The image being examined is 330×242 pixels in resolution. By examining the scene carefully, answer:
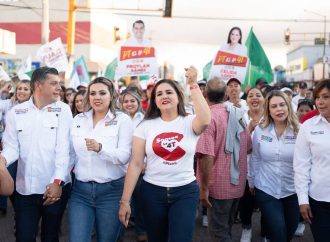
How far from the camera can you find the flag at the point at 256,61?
32.8ft

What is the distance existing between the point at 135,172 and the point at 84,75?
998cm

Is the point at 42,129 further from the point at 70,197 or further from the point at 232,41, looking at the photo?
the point at 232,41

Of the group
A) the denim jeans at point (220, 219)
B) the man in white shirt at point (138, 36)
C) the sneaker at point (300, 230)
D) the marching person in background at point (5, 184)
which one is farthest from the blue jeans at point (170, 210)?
the man in white shirt at point (138, 36)

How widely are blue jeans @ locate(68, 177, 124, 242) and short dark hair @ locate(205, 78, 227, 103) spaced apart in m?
1.48

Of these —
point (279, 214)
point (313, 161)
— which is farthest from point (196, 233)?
point (313, 161)

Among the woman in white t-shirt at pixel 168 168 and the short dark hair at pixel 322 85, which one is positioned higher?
the short dark hair at pixel 322 85

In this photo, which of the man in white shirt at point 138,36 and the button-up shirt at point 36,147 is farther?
the man in white shirt at point 138,36

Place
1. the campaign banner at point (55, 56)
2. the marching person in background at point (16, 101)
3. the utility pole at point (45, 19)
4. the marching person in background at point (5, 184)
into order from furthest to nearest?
the utility pole at point (45, 19), the campaign banner at point (55, 56), the marching person in background at point (16, 101), the marching person in background at point (5, 184)

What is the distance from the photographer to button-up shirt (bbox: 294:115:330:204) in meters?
3.72

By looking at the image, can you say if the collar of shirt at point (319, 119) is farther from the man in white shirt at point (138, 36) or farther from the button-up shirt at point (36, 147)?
the man in white shirt at point (138, 36)

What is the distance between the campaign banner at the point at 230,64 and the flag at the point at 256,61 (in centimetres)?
140

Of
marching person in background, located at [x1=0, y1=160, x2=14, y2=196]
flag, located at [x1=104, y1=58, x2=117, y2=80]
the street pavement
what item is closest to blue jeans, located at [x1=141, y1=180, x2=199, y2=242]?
marching person in background, located at [x1=0, y1=160, x2=14, y2=196]

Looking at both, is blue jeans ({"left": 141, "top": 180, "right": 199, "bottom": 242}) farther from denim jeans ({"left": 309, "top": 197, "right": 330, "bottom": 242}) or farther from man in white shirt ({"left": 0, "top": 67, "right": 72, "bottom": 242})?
denim jeans ({"left": 309, "top": 197, "right": 330, "bottom": 242})

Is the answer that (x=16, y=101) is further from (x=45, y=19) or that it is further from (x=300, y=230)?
(x=45, y=19)
